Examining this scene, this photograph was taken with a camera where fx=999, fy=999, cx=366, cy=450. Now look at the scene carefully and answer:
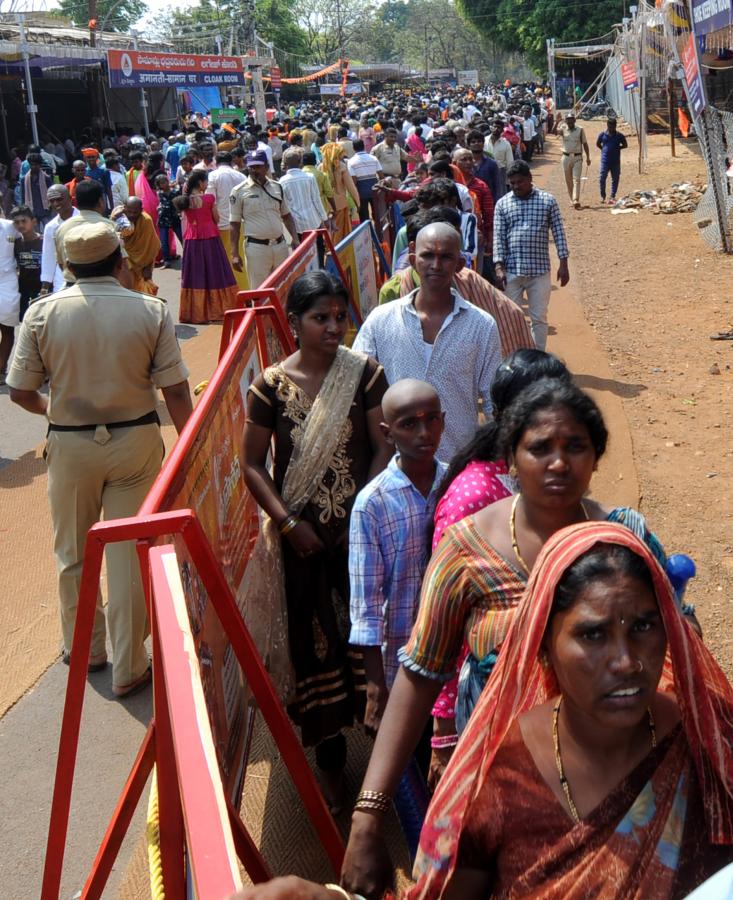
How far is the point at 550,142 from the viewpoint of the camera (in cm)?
4206

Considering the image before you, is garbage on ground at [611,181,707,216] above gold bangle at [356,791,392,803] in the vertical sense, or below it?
above

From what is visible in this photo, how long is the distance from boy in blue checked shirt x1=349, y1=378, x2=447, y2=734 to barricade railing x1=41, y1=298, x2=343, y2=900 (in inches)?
13.8

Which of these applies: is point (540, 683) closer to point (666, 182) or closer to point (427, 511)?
point (427, 511)

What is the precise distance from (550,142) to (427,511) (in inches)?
1655

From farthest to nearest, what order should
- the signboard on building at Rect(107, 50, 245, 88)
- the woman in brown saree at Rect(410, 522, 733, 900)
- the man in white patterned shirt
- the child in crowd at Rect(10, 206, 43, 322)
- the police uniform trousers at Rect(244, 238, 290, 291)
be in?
1. the signboard on building at Rect(107, 50, 245, 88)
2. the man in white patterned shirt
3. the police uniform trousers at Rect(244, 238, 290, 291)
4. the child in crowd at Rect(10, 206, 43, 322)
5. the woman in brown saree at Rect(410, 522, 733, 900)

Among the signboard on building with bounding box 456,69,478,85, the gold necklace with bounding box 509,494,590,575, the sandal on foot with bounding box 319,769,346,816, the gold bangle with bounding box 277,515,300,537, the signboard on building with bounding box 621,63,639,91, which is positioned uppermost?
the signboard on building with bounding box 456,69,478,85

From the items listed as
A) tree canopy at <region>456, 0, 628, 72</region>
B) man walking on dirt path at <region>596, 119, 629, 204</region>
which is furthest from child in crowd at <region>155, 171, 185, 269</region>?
tree canopy at <region>456, 0, 628, 72</region>

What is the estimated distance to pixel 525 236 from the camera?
7918 mm

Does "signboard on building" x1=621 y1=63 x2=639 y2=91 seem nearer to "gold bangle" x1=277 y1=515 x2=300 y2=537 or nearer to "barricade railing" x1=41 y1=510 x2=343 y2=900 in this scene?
"gold bangle" x1=277 y1=515 x2=300 y2=537

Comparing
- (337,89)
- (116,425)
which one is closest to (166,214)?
(116,425)

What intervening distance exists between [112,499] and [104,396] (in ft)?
1.50

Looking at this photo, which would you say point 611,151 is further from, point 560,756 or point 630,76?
point 560,756

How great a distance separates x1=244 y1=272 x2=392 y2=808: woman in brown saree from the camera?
3471mm

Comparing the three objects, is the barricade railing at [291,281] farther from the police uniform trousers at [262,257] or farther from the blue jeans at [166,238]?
the blue jeans at [166,238]
